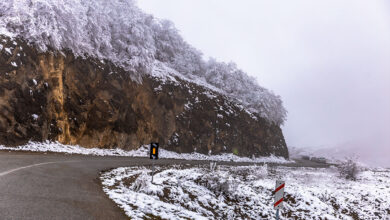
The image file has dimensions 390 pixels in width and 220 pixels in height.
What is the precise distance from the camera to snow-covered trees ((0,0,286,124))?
2323cm

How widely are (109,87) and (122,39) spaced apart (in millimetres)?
7314

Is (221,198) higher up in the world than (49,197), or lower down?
lower down

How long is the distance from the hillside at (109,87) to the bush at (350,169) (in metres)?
17.3

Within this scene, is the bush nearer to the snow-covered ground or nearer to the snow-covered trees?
the snow-covered ground

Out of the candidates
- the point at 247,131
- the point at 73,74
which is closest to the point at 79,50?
the point at 73,74

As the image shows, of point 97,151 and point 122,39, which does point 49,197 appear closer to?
point 97,151

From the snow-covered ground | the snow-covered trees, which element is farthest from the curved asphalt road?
the snow-covered trees

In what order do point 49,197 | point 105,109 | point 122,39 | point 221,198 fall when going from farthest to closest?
point 122,39
point 105,109
point 221,198
point 49,197

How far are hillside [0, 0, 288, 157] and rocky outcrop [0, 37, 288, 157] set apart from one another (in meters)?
0.09

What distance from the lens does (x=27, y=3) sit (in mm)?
23266

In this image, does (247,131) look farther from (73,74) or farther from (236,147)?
(73,74)

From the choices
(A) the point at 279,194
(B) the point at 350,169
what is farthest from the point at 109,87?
(B) the point at 350,169

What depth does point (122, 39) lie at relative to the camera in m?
33.6

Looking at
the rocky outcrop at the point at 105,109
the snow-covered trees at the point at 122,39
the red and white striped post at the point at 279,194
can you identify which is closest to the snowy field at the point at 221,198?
the red and white striped post at the point at 279,194
